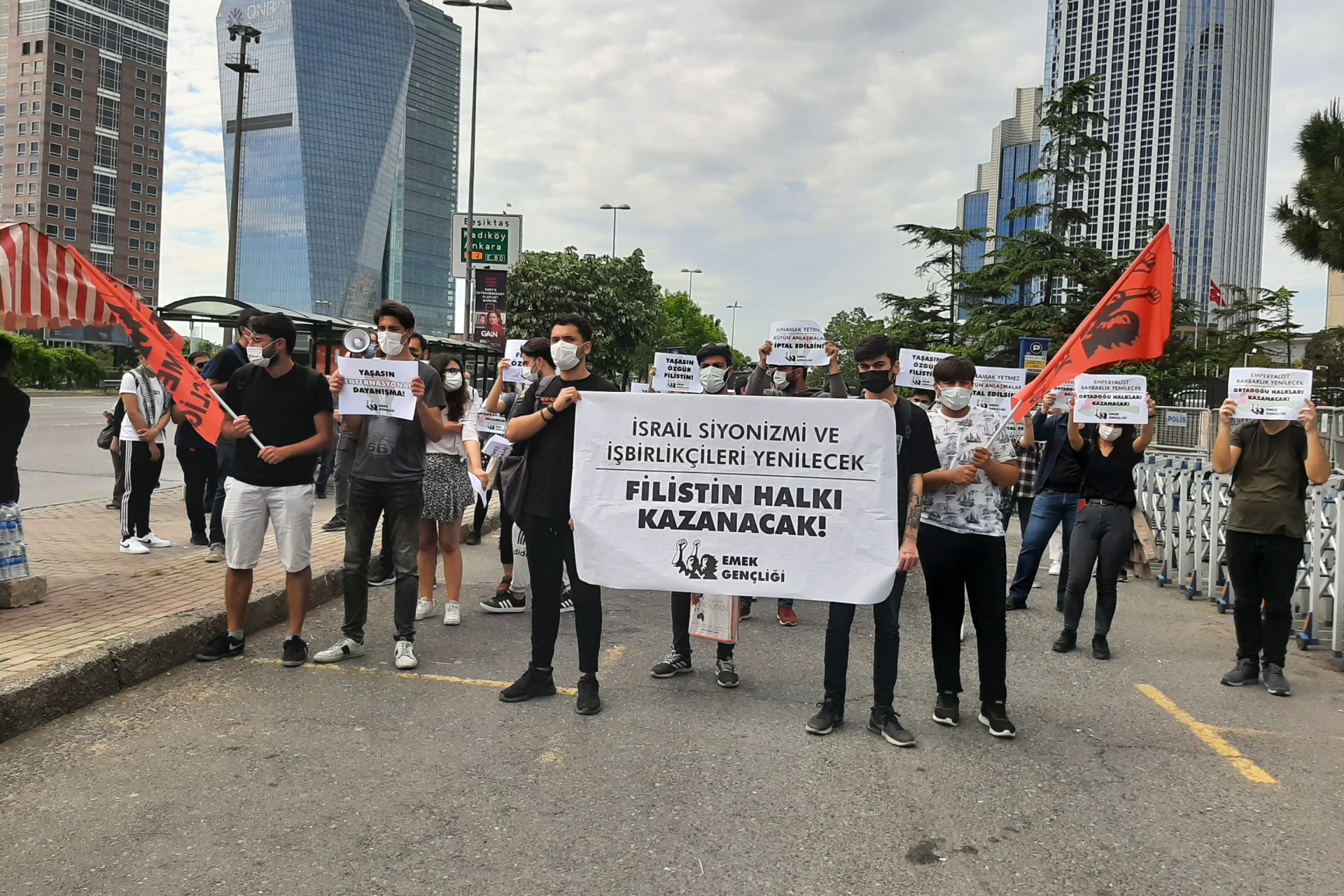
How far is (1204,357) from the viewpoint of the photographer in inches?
1034

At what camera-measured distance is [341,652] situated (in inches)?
240

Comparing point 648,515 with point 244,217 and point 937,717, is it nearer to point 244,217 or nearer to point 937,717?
point 937,717

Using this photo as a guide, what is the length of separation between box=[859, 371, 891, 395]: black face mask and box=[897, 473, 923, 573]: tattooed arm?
0.45 meters

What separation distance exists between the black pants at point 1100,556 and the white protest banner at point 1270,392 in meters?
1.31

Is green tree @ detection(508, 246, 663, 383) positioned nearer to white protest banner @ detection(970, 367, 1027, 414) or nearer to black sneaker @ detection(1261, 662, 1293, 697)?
white protest banner @ detection(970, 367, 1027, 414)

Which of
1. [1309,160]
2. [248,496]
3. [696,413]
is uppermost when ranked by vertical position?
[1309,160]

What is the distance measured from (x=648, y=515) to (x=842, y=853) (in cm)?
206

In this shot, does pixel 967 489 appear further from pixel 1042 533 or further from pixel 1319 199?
pixel 1319 199

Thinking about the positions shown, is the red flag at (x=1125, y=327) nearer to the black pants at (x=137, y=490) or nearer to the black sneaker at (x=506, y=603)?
the black sneaker at (x=506, y=603)

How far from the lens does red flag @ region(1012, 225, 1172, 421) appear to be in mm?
5918

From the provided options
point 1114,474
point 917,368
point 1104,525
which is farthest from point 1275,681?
point 917,368

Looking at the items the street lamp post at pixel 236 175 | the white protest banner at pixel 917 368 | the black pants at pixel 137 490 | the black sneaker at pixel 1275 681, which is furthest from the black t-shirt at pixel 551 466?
the street lamp post at pixel 236 175

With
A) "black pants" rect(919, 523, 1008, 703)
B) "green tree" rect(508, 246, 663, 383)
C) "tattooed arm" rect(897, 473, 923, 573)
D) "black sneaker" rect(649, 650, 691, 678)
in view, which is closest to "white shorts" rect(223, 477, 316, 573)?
"black sneaker" rect(649, 650, 691, 678)

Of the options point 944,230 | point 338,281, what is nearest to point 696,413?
point 944,230
